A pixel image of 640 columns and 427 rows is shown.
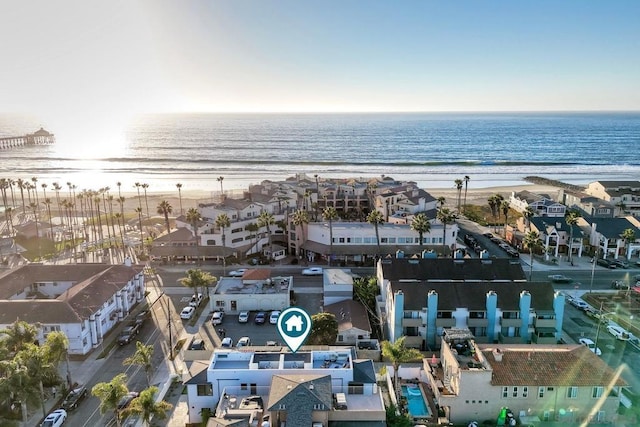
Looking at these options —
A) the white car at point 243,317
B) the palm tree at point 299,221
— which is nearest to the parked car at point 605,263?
the palm tree at point 299,221

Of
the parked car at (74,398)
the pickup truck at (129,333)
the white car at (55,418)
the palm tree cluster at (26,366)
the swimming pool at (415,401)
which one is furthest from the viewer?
the pickup truck at (129,333)

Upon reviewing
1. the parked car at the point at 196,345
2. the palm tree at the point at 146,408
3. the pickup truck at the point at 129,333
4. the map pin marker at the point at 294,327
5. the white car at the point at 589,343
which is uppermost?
the map pin marker at the point at 294,327

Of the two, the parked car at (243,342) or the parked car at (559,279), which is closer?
the parked car at (243,342)

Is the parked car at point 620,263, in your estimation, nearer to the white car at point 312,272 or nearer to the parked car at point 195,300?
the white car at point 312,272

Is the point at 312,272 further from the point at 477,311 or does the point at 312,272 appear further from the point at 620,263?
the point at 620,263

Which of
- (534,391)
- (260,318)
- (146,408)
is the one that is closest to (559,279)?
(534,391)

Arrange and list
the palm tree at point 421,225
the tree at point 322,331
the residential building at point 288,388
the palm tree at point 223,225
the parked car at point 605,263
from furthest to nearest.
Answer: the palm tree at point 223,225, the parked car at point 605,263, the palm tree at point 421,225, the tree at point 322,331, the residential building at point 288,388

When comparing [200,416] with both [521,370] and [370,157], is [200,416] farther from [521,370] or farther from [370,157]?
[370,157]

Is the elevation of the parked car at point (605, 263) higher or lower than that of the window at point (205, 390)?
lower

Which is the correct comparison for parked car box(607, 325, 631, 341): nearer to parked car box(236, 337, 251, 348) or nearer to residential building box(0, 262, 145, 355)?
parked car box(236, 337, 251, 348)
